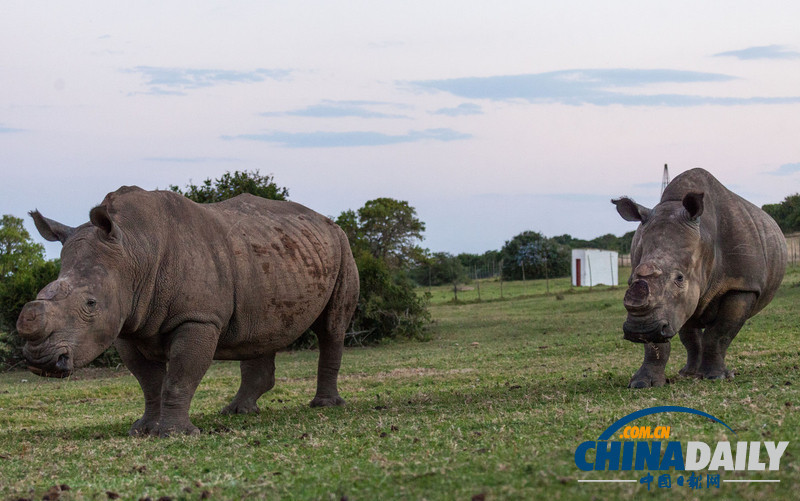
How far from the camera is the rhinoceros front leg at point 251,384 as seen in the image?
1166 cm

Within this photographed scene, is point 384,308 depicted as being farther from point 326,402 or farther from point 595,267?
point 595,267

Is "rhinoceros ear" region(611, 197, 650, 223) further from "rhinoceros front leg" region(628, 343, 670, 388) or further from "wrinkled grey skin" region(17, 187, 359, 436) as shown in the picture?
"wrinkled grey skin" region(17, 187, 359, 436)

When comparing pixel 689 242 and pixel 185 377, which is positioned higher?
pixel 689 242

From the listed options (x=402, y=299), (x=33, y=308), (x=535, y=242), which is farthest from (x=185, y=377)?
(x=535, y=242)

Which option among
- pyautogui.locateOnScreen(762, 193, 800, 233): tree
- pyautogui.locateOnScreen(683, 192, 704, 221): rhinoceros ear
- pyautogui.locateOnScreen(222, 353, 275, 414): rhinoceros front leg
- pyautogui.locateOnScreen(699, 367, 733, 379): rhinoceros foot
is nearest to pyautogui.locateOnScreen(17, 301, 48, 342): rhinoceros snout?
pyautogui.locateOnScreen(222, 353, 275, 414): rhinoceros front leg

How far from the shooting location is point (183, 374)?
9422 millimetres

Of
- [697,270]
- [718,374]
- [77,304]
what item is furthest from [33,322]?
[718,374]

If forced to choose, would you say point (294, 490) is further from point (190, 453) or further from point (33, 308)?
point (33, 308)

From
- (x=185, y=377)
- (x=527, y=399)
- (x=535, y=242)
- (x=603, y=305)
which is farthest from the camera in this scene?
(x=535, y=242)

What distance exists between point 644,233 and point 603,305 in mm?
20450

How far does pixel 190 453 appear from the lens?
25.2ft

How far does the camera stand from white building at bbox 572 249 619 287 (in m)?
50.9

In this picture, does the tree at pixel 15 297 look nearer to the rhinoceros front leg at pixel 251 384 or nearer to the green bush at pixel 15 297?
the green bush at pixel 15 297

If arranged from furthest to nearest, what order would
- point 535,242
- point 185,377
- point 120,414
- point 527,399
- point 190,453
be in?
1. point 535,242
2. point 120,414
3. point 527,399
4. point 185,377
5. point 190,453
